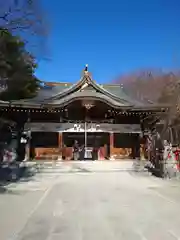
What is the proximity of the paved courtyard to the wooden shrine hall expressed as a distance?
310 inches

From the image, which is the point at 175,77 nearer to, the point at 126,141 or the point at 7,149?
the point at 126,141

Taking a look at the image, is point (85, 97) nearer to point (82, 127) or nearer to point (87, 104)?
point (87, 104)

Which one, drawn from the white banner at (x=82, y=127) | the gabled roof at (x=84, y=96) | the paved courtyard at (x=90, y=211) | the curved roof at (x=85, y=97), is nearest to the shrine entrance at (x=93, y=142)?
the white banner at (x=82, y=127)

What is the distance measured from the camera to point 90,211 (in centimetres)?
859

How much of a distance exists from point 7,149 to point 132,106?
9.47 m

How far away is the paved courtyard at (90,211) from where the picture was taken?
6.26 m

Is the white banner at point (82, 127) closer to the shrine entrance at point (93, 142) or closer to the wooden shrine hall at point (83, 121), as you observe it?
the wooden shrine hall at point (83, 121)

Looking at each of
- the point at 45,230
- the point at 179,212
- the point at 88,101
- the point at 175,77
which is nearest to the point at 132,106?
the point at 88,101

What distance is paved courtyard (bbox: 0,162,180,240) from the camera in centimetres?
626

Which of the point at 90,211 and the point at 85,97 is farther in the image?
the point at 85,97

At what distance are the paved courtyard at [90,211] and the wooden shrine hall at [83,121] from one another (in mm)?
7876

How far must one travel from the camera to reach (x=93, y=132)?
24500 millimetres

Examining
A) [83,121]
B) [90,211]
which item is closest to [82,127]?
[83,121]

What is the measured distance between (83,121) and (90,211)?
50.7ft
